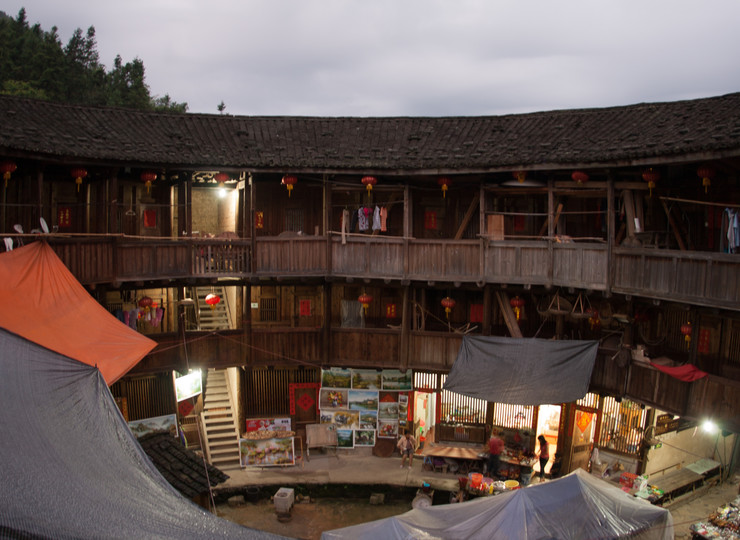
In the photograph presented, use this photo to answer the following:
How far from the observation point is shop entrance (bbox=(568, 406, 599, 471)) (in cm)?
2273

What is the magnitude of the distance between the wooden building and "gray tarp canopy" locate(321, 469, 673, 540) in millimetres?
4133

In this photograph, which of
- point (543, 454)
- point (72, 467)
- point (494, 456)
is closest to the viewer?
point (72, 467)

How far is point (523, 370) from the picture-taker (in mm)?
20141

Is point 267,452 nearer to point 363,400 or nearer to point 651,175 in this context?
point 363,400

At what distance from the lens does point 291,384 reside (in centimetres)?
2520

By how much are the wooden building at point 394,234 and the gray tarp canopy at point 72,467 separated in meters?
6.78

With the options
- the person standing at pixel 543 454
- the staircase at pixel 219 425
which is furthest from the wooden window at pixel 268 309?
the person standing at pixel 543 454

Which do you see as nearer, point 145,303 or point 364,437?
point 145,303

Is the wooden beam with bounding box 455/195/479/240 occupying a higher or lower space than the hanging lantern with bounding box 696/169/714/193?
lower

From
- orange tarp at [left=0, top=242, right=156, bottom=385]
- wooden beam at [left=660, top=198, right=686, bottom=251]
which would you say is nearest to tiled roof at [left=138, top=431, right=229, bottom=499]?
orange tarp at [left=0, top=242, right=156, bottom=385]

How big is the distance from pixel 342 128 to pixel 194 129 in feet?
18.4

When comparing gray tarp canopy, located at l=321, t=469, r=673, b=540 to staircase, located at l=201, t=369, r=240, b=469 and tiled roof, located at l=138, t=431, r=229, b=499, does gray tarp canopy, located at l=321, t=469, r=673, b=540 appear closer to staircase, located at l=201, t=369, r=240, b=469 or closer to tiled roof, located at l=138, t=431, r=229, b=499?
tiled roof, located at l=138, t=431, r=229, b=499

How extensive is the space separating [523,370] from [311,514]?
819cm

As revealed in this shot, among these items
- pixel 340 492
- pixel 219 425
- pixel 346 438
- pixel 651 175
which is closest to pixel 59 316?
pixel 219 425
